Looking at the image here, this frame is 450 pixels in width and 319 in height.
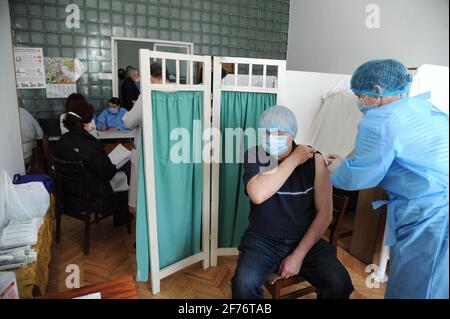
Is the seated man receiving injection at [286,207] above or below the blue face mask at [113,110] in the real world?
below

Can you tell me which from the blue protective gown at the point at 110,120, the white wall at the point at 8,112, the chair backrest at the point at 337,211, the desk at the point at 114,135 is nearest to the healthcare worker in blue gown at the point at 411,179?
the chair backrest at the point at 337,211

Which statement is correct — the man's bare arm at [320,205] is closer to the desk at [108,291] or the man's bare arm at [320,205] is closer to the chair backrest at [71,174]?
the desk at [108,291]

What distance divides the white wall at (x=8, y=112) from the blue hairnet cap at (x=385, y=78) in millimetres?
2188

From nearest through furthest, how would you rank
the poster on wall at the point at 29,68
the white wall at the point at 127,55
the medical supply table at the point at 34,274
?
the medical supply table at the point at 34,274 < the poster on wall at the point at 29,68 < the white wall at the point at 127,55

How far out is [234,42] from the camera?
507 cm

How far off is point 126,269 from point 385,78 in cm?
198

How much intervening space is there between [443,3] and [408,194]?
2.00 feet

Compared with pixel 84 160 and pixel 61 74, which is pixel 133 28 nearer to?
pixel 61 74

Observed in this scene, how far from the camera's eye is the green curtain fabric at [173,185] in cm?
177

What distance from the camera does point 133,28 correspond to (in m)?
4.43

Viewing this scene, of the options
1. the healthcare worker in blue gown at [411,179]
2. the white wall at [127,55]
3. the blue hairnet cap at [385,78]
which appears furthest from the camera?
the white wall at [127,55]

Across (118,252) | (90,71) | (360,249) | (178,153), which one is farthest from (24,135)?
(360,249)

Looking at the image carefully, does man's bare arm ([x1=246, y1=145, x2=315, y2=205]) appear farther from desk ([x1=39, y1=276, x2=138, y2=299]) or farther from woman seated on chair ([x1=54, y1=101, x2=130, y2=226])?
woman seated on chair ([x1=54, y1=101, x2=130, y2=226])
